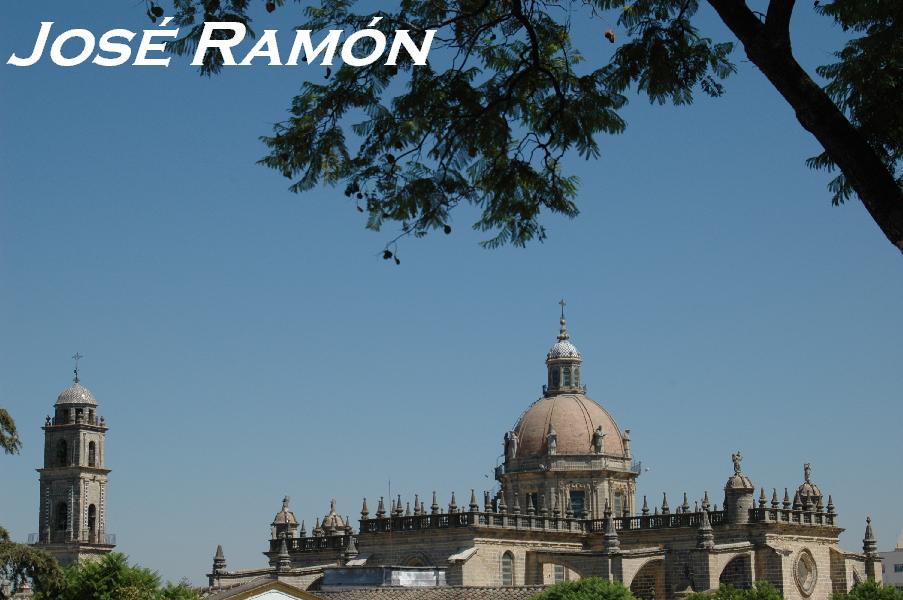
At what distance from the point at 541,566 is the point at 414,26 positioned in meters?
48.7

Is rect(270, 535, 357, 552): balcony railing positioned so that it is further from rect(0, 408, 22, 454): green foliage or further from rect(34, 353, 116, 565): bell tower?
rect(0, 408, 22, 454): green foliage

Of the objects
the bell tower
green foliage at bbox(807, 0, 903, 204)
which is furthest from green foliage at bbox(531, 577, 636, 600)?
the bell tower

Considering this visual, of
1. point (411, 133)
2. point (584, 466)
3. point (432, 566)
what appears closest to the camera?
point (411, 133)

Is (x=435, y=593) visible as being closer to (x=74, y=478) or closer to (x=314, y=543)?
(x=314, y=543)

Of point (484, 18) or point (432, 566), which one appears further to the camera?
point (432, 566)

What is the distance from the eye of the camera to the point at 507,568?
5709 cm

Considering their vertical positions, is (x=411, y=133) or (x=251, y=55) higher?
(x=251, y=55)

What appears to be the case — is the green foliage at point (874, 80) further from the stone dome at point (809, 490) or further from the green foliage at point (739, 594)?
the stone dome at point (809, 490)

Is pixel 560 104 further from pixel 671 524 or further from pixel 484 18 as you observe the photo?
pixel 671 524

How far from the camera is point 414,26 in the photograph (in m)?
11.1

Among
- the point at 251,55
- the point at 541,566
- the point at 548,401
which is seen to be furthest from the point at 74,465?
the point at 251,55

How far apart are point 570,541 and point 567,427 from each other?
363 inches

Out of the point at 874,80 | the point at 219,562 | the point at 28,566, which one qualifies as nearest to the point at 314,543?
the point at 219,562

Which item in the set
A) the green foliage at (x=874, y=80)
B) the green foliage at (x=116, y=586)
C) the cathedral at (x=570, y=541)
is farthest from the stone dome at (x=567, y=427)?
the green foliage at (x=874, y=80)
